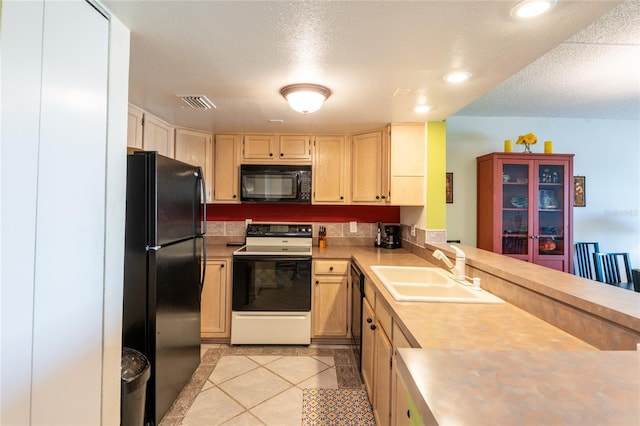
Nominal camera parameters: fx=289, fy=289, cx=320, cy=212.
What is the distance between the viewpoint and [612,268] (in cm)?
336

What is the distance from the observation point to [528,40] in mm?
1341

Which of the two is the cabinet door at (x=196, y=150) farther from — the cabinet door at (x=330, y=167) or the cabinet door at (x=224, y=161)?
the cabinet door at (x=330, y=167)

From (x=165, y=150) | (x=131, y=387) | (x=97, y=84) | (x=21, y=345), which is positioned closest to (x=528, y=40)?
(x=97, y=84)

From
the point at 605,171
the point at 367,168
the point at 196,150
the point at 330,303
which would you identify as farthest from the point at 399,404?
the point at 605,171

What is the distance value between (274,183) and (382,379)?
210 centimetres

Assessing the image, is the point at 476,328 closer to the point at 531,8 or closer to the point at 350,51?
the point at 531,8

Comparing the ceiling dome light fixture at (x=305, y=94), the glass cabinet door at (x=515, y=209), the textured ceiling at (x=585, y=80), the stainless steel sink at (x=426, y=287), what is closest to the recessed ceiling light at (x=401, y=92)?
the ceiling dome light fixture at (x=305, y=94)

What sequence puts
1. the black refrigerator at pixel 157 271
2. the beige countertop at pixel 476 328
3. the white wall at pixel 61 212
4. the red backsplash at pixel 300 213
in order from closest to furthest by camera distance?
1. the white wall at pixel 61 212
2. the beige countertop at pixel 476 328
3. the black refrigerator at pixel 157 271
4. the red backsplash at pixel 300 213

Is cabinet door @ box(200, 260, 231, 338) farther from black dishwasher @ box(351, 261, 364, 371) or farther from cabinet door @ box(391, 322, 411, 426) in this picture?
cabinet door @ box(391, 322, 411, 426)

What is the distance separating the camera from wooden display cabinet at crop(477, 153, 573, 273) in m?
3.22

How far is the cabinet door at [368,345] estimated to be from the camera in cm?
185

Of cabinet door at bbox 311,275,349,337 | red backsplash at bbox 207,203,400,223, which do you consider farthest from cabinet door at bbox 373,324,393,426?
red backsplash at bbox 207,203,400,223

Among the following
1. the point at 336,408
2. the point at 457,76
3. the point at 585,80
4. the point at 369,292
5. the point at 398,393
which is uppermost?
the point at 585,80

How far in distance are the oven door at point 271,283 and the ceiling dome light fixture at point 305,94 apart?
1.41 metres
